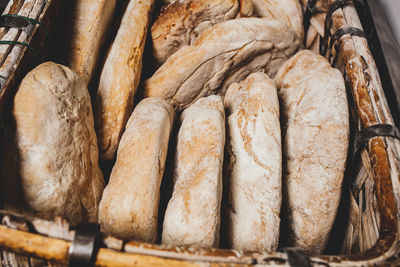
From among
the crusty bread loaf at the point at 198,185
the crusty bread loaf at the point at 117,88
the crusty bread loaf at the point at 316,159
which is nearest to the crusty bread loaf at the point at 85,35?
the crusty bread loaf at the point at 117,88

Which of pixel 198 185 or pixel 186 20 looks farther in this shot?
pixel 186 20

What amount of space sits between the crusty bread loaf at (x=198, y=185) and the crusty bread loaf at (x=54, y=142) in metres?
0.24

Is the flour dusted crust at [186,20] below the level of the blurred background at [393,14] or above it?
below

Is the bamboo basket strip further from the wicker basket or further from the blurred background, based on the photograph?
the blurred background

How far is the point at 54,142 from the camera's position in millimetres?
671

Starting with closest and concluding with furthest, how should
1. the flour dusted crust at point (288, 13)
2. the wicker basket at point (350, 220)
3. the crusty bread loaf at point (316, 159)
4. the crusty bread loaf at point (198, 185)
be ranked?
the wicker basket at point (350, 220)
the crusty bread loaf at point (198, 185)
the crusty bread loaf at point (316, 159)
the flour dusted crust at point (288, 13)

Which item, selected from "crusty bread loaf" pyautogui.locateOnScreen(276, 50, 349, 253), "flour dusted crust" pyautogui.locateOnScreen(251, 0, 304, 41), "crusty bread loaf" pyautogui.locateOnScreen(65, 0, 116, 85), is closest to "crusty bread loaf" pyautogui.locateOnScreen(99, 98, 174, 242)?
"crusty bread loaf" pyautogui.locateOnScreen(65, 0, 116, 85)

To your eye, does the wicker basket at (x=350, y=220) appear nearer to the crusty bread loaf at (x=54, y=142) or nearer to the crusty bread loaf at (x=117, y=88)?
the crusty bread loaf at (x=54, y=142)

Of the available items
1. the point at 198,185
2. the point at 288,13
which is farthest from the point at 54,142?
the point at 288,13

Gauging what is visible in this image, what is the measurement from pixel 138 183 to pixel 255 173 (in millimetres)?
277

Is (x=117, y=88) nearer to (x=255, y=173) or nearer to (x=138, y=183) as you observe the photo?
A: (x=138, y=183)

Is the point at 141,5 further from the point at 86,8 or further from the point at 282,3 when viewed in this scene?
the point at 282,3

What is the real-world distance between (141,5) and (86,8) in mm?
177

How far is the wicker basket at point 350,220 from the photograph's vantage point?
0.45 m
